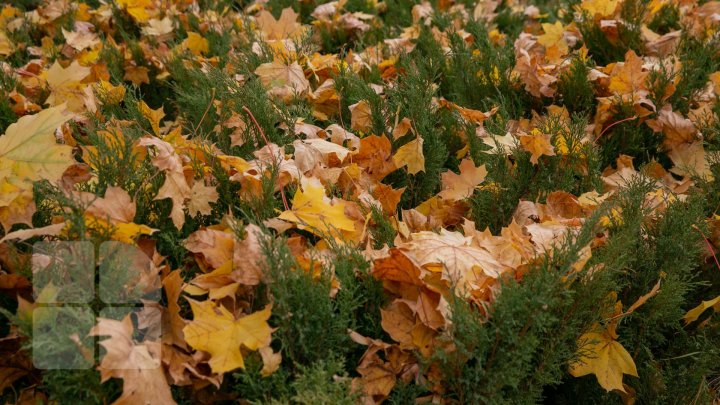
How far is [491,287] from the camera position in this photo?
1582 millimetres

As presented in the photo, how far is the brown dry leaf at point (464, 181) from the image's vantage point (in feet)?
6.83

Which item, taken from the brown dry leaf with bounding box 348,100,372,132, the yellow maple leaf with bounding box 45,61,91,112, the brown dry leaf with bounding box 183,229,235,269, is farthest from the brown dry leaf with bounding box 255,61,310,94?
the brown dry leaf with bounding box 183,229,235,269

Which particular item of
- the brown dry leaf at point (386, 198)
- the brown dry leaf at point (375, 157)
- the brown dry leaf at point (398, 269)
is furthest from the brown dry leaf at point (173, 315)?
the brown dry leaf at point (375, 157)

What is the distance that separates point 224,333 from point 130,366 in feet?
0.65

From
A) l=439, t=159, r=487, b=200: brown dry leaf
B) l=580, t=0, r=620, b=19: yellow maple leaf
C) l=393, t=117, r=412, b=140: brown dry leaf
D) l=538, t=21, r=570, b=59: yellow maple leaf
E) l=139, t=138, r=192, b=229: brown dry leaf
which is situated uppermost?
l=139, t=138, r=192, b=229: brown dry leaf

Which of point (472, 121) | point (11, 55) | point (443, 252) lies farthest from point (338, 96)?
point (11, 55)

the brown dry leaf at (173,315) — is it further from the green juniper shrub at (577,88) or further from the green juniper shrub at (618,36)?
the green juniper shrub at (618,36)

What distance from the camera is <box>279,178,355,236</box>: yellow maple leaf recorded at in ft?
5.58

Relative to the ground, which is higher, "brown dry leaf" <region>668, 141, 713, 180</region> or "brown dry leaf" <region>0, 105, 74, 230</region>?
"brown dry leaf" <region>0, 105, 74, 230</region>

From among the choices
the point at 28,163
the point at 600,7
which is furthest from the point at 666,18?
the point at 28,163

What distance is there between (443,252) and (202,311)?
58 cm

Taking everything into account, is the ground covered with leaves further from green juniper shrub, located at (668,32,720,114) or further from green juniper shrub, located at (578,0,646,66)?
green juniper shrub, located at (578,0,646,66)

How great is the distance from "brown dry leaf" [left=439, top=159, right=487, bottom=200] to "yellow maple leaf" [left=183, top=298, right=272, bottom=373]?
2.81ft

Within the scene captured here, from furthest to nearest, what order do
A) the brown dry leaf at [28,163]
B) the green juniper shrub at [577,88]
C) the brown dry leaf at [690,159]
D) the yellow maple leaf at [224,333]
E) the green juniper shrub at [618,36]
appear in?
the green juniper shrub at [618,36]
the green juniper shrub at [577,88]
the brown dry leaf at [690,159]
the brown dry leaf at [28,163]
the yellow maple leaf at [224,333]
